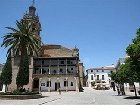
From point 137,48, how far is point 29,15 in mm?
52695

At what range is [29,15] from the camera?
2766 inches

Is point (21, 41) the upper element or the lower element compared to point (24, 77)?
upper

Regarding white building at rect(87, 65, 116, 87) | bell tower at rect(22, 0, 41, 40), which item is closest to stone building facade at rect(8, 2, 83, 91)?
bell tower at rect(22, 0, 41, 40)

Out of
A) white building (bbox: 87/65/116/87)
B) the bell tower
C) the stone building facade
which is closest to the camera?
the stone building facade

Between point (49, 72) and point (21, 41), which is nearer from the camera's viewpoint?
point (21, 41)

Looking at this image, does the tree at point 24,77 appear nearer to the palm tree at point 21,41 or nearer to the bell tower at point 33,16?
the palm tree at point 21,41

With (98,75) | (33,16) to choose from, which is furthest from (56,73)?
(98,75)

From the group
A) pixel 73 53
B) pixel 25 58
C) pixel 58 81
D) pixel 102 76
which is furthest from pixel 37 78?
pixel 102 76

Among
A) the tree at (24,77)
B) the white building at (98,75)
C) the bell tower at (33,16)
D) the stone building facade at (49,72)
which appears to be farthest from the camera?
the white building at (98,75)

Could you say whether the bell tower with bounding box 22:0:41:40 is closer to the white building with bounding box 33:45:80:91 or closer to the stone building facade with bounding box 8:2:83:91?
the stone building facade with bounding box 8:2:83:91

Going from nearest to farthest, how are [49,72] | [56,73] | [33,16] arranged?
1. [56,73]
2. [49,72]
3. [33,16]

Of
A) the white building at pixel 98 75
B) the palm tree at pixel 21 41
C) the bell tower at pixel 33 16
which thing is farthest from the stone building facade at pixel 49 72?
the white building at pixel 98 75

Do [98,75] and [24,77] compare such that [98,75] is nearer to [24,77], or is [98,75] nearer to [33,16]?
[33,16]

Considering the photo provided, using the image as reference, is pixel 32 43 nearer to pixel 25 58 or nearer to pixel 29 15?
pixel 25 58
